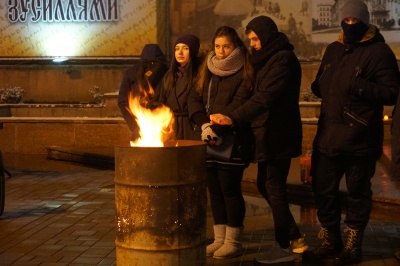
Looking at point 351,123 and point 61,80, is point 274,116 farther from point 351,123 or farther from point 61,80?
point 61,80

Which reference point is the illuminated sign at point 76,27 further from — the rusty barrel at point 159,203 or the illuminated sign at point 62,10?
the rusty barrel at point 159,203

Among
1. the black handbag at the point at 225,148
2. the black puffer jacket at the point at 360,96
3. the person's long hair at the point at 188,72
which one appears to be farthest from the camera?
the person's long hair at the point at 188,72

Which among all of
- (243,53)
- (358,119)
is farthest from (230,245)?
(243,53)

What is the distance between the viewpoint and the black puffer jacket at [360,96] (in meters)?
6.11

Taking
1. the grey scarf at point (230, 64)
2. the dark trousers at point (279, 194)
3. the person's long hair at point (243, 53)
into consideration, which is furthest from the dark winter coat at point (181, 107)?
the dark trousers at point (279, 194)

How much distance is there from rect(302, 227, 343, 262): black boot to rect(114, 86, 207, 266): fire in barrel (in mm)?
1327

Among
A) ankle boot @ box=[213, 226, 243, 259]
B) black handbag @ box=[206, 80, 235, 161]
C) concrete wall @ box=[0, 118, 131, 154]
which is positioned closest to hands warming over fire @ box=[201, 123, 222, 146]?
black handbag @ box=[206, 80, 235, 161]

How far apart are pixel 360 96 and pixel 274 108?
25.2 inches

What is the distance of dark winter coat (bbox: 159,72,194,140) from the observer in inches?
272

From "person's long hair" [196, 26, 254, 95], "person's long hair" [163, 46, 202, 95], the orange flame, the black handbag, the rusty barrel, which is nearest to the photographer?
the rusty barrel

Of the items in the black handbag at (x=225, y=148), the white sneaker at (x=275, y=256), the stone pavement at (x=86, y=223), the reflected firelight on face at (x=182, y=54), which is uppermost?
the reflected firelight on face at (x=182, y=54)

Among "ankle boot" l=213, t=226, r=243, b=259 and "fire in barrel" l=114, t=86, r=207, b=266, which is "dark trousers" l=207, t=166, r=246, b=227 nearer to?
"ankle boot" l=213, t=226, r=243, b=259

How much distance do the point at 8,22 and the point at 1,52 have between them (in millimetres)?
839

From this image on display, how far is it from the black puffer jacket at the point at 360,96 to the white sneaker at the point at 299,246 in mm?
753
